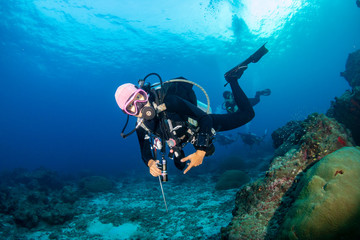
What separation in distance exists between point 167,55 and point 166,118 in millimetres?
34260

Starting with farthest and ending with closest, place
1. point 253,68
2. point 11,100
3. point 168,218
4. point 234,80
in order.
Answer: point 11,100 → point 253,68 → point 234,80 → point 168,218

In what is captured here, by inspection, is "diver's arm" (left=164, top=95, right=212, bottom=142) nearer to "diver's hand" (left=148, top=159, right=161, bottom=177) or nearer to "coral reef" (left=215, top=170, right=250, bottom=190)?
"diver's hand" (left=148, top=159, right=161, bottom=177)

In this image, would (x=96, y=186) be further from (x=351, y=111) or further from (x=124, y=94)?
(x=351, y=111)

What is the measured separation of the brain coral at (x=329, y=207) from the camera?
173cm

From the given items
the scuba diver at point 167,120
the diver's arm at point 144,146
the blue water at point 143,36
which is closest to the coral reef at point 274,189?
the scuba diver at point 167,120

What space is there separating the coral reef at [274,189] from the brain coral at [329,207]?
26.3 inches

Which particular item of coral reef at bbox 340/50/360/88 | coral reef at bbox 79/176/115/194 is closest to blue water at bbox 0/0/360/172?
coral reef at bbox 340/50/360/88

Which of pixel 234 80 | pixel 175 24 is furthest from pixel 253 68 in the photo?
pixel 234 80

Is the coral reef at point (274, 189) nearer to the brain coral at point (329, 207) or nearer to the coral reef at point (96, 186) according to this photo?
the brain coral at point (329, 207)

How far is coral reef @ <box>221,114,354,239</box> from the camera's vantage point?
261 centimetres

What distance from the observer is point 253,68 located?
62000mm

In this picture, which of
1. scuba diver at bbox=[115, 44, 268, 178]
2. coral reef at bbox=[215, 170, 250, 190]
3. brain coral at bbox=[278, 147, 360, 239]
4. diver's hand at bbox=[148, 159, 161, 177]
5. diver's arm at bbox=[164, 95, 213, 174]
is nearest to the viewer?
brain coral at bbox=[278, 147, 360, 239]

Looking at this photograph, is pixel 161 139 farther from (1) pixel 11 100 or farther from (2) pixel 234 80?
(1) pixel 11 100

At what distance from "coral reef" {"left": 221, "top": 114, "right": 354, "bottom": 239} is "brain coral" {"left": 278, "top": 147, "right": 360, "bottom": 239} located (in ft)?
Result: 2.19
